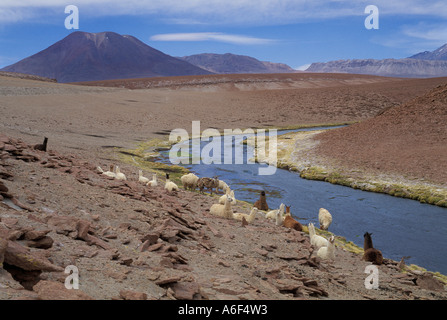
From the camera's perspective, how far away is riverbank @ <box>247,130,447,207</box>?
2055 centimetres

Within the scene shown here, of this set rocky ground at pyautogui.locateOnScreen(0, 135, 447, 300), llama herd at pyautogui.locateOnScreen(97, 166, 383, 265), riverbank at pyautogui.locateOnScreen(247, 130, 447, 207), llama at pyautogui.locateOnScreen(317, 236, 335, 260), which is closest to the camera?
rocky ground at pyautogui.locateOnScreen(0, 135, 447, 300)

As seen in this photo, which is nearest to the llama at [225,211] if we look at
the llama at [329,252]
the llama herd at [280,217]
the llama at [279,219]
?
the llama herd at [280,217]

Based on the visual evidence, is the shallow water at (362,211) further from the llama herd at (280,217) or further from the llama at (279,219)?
the llama at (279,219)

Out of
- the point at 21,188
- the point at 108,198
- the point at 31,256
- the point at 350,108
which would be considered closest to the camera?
the point at 31,256

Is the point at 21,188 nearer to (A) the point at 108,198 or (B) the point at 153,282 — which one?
(A) the point at 108,198

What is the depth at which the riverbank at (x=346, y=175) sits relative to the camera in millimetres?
20547

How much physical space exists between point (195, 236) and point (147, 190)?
3.94 m

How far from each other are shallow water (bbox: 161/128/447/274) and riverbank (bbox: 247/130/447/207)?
58cm

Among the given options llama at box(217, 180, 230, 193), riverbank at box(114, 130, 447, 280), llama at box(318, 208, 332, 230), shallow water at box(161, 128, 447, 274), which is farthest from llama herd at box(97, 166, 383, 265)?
shallow water at box(161, 128, 447, 274)

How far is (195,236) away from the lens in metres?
9.66

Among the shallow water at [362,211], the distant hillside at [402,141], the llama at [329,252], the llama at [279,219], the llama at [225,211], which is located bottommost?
the shallow water at [362,211]

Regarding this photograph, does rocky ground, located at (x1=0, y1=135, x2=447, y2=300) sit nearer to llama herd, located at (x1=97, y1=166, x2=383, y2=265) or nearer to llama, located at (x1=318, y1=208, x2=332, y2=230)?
llama herd, located at (x1=97, y1=166, x2=383, y2=265)

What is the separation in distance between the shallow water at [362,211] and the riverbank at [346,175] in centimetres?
58
